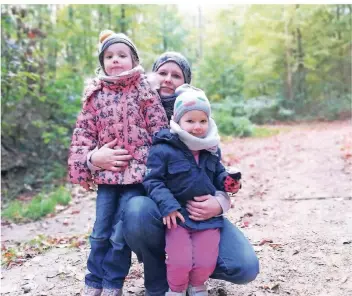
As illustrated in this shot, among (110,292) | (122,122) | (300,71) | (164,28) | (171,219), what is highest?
(164,28)

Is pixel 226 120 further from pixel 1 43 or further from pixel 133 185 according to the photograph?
pixel 133 185

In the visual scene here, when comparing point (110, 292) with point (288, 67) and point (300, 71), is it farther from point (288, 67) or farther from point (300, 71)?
point (300, 71)

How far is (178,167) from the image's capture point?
2238 mm

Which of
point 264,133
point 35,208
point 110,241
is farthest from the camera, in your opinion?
point 264,133

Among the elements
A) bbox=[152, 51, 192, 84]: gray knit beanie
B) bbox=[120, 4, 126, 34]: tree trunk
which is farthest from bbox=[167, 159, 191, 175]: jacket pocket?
bbox=[120, 4, 126, 34]: tree trunk

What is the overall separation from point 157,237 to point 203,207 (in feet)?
0.98

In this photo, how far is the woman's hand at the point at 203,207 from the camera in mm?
2234

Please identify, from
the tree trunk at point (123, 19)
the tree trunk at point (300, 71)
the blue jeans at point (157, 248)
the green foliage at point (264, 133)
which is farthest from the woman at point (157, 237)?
the tree trunk at point (300, 71)

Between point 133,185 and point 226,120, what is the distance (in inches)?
445

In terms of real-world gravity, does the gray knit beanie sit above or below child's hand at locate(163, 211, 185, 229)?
above

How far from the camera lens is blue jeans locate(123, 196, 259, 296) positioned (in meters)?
2.23

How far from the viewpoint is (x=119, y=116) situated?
7.87 ft

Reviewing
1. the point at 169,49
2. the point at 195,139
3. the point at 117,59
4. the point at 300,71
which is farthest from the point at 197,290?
the point at 300,71

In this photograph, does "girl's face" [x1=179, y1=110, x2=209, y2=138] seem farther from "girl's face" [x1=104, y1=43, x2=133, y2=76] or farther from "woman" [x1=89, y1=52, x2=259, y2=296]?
"girl's face" [x1=104, y1=43, x2=133, y2=76]
